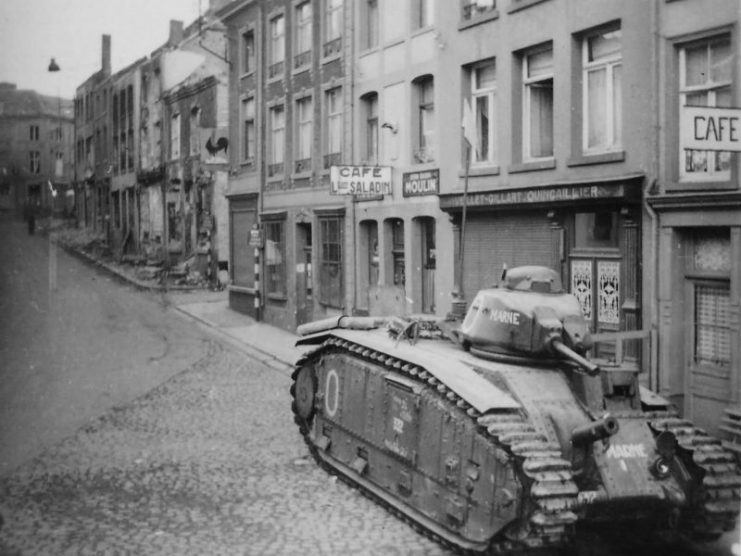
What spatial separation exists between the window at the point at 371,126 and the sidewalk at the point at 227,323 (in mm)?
5164

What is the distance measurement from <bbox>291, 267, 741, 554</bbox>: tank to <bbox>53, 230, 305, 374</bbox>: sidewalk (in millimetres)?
9065

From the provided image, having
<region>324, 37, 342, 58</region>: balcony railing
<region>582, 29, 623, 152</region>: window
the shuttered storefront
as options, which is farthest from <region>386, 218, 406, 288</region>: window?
<region>582, 29, 623, 152</region>: window

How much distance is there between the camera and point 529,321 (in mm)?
8555

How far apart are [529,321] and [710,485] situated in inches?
84.6

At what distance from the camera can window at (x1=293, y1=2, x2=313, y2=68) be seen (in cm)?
2594

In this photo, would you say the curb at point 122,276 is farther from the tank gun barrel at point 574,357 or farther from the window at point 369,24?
the tank gun barrel at point 574,357

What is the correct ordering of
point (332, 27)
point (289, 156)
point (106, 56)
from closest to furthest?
point (332, 27), point (289, 156), point (106, 56)

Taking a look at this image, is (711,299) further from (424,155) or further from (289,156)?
(289,156)

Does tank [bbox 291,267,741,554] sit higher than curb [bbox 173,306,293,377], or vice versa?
tank [bbox 291,267,741,554]

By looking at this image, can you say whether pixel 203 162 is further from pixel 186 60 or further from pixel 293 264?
pixel 293 264

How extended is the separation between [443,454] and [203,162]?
30202 mm

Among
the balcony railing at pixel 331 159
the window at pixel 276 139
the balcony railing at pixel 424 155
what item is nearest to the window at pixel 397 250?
the balcony railing at pixel 424 155

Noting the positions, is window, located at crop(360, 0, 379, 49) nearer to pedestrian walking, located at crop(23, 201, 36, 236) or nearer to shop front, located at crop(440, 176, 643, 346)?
shop front, located at crop(440, 176, 643, 346)

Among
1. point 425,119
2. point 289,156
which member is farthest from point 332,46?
point 425,119
